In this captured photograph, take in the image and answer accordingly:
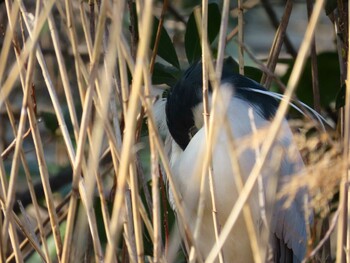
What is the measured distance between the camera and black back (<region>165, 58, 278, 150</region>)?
141cm

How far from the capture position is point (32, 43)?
2.88ft

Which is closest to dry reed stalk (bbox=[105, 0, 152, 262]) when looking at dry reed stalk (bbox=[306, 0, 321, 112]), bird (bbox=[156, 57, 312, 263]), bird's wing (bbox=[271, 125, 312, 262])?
bird (bbox=[156, 57, 312, 263])

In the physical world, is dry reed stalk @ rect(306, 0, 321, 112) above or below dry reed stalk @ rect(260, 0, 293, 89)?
below

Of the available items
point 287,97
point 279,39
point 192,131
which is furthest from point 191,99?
point 287,97

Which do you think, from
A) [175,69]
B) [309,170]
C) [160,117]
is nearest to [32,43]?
[309,170]

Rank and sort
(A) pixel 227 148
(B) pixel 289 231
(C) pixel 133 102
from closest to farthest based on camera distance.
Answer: (C) pixel 133 102 < (A) pixel 227 148 < (B) pixel 289 231

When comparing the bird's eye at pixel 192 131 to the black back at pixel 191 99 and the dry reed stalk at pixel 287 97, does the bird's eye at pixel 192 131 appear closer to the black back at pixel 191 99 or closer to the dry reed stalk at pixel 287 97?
the black back at pixel 191 99

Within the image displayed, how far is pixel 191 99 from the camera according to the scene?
4.61 feet

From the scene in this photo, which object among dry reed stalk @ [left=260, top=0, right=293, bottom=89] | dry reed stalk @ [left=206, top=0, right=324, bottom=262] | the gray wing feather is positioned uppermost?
dry reed stalk @ [left=206, top=0, right=324, bottom=262]

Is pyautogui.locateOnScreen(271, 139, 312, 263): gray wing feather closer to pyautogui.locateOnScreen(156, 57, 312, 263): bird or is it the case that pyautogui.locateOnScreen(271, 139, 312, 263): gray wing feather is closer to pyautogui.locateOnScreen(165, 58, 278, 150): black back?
pyautogui.locateOnScreen(156, 57, 312, 263): bird

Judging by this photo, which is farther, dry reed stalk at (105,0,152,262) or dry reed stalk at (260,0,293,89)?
dry reed stalk at (260,0,293,89)

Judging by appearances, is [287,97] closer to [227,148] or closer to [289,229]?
[227,148]

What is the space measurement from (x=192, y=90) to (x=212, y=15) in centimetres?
30

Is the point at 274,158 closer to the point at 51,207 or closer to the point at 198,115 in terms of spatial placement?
the point at 198,115
